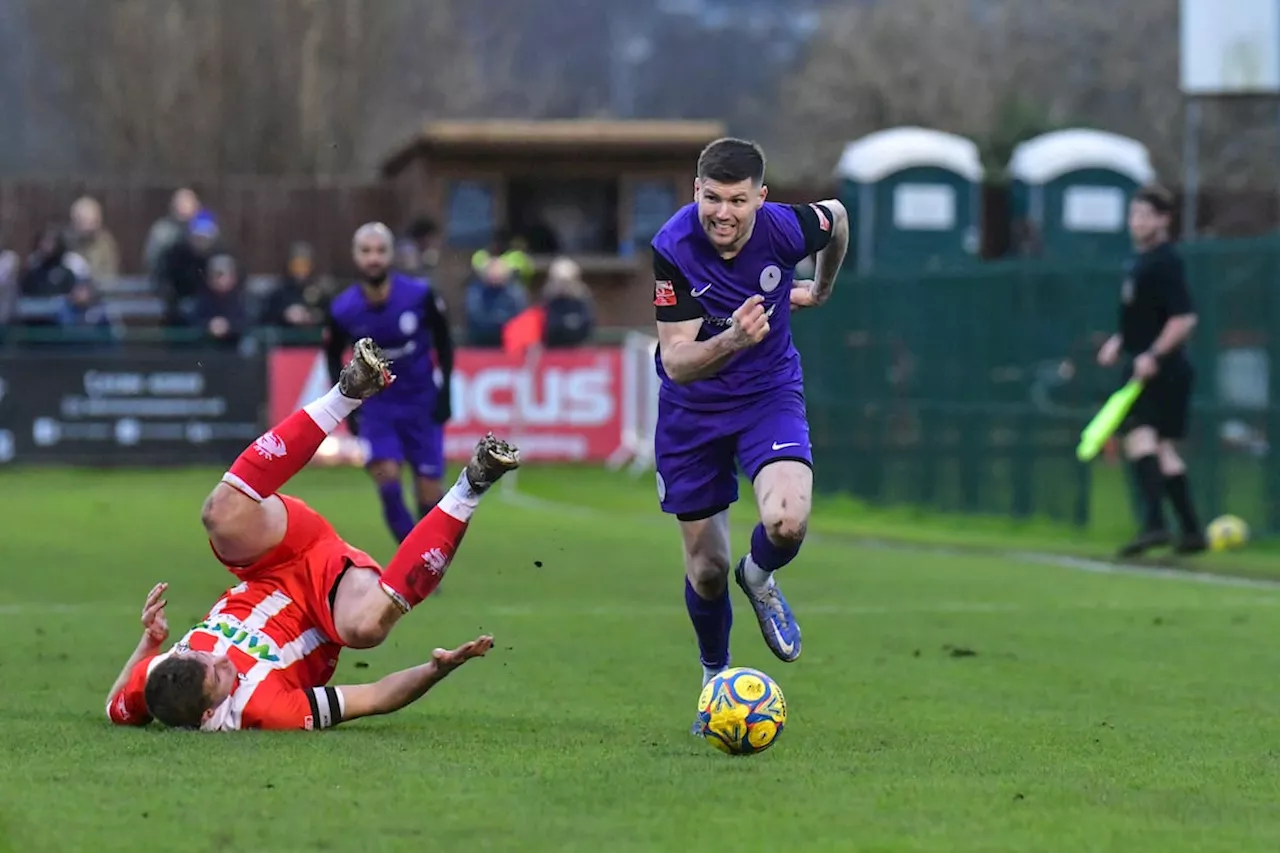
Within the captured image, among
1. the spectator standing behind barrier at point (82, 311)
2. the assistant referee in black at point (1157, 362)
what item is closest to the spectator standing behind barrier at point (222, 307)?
the spectator standing behind barrier at point (82, 311)

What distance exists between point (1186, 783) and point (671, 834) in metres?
1.81

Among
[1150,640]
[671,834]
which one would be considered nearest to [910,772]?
[671,834]

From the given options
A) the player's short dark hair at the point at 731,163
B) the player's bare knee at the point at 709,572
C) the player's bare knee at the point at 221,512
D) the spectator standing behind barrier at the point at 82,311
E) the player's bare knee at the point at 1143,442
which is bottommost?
the player's bare knee at the point at 1143,442

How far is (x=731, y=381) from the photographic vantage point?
8.36 metres

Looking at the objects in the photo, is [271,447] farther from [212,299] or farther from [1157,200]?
[212,299]

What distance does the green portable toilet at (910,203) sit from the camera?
33625mm

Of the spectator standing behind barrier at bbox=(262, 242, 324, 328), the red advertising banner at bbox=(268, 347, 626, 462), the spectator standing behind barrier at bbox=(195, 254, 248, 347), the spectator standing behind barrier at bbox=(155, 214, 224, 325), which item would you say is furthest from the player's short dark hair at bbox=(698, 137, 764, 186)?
the spectator standing behind barrier at bbox=(155, 214, 224, 325)

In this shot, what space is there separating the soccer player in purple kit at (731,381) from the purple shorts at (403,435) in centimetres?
548

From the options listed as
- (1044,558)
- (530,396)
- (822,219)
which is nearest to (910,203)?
(530,396)

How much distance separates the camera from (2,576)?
47.3 ft

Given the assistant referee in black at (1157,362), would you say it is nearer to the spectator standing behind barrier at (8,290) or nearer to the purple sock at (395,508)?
the purple sock at (395,508)

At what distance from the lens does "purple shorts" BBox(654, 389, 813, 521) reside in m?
8.28

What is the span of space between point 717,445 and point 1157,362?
7.23 meters

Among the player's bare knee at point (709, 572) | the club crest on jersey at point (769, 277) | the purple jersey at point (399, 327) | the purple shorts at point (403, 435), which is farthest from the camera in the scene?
the purple shorts at point (403, 435)
